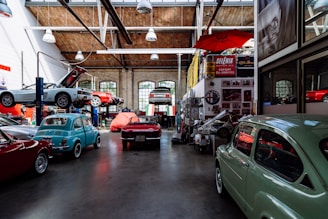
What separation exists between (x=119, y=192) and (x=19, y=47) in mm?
15163

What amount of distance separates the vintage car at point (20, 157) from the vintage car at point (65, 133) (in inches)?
42.3

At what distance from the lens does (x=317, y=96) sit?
4137 millimetres

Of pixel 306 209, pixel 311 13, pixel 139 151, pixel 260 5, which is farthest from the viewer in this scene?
pixel 139 151

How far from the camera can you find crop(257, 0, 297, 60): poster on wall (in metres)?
4.58

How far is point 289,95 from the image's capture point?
4.91 meters

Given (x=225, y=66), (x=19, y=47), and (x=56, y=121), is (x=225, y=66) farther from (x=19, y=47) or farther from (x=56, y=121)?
(x=19, y=47)

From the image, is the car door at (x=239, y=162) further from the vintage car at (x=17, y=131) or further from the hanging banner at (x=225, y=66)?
the hanging banner at (x=225, y=66)

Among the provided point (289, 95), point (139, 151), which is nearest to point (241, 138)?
point (289, 95)

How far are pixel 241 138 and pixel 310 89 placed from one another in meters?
2.19

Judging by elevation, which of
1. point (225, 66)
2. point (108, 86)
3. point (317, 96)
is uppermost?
point (108, 86)

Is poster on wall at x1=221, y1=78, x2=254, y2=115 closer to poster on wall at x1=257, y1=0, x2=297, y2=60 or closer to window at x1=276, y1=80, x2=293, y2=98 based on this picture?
poster on wall at x1=257, y1=0, x2=297, y2=60

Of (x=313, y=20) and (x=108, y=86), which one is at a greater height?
(x=108, y=86)

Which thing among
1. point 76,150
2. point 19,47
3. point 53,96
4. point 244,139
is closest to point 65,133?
point 76,150

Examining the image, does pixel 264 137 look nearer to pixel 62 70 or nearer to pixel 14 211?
pixel 14 211
